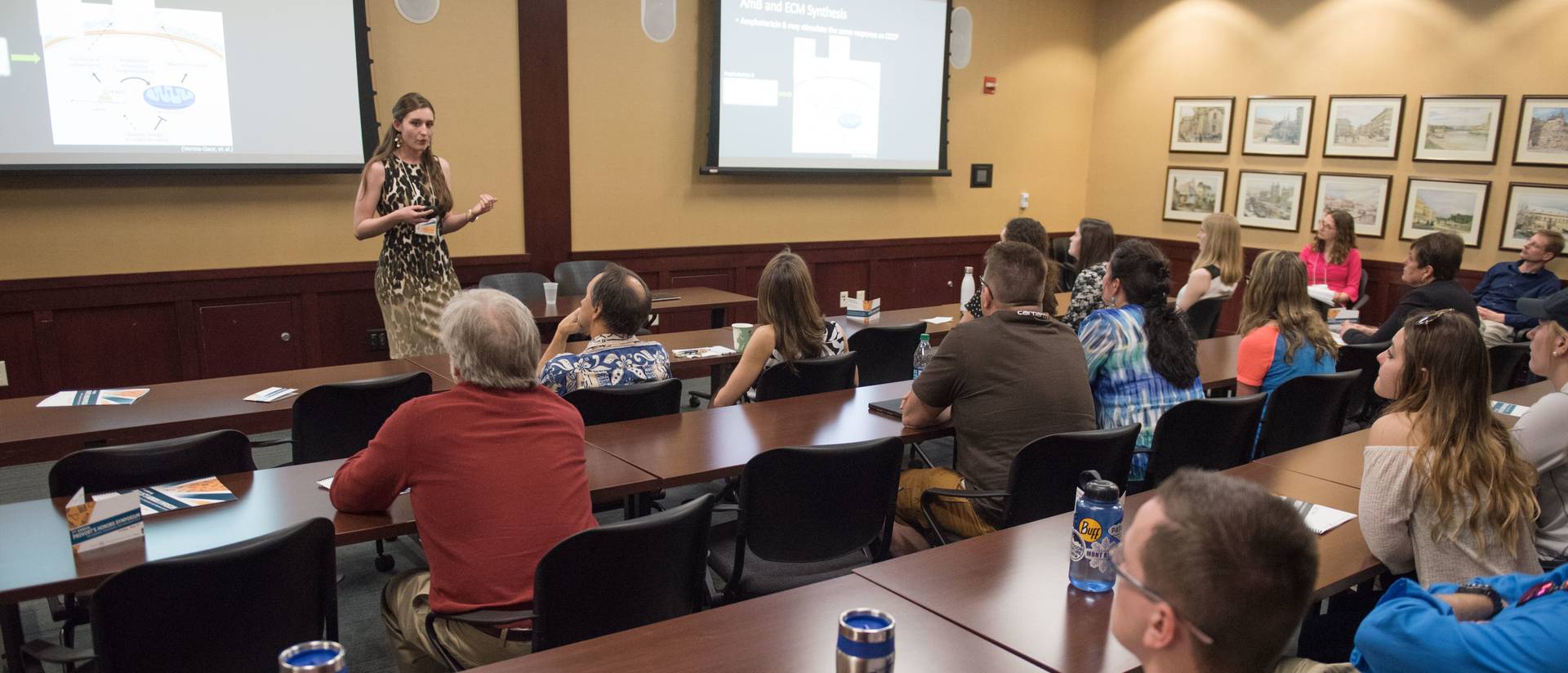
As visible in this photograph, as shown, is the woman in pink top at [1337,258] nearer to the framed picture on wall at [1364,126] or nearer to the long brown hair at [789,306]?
the framed picture on wall at [1364,126]

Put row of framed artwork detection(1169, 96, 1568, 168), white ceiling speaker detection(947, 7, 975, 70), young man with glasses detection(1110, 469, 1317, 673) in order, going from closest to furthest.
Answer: young man with glasses detection(1110, 469, 1317, 673) → row of framed artwork detection(1169, 96, 1568, 168) → white ceiling speaker detection(947, 7, 975, 70)

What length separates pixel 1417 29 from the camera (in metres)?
7.63

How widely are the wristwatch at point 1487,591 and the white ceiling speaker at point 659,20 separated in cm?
639

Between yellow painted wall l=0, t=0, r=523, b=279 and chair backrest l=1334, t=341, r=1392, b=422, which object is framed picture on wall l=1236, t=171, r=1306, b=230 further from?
yellow painted wall l=0, t=0, r=523, b=279

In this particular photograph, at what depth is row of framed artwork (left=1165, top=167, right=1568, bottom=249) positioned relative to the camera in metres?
7.13

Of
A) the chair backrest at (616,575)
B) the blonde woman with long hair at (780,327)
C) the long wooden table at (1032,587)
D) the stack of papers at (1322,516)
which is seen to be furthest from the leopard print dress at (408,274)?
the stack of papers at (1322,516)

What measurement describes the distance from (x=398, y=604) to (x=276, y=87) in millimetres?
4471

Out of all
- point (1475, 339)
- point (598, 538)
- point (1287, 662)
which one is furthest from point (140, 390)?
point (1475, 339)

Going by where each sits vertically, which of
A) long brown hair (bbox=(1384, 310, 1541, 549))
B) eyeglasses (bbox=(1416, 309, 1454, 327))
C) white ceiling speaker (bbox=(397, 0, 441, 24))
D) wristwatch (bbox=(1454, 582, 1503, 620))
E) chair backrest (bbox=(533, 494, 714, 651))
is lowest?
chair backrest (bbox=(533, 494, 714, 651))

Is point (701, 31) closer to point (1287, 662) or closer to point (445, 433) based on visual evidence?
point (445, 433)

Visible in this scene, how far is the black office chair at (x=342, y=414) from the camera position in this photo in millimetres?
3336

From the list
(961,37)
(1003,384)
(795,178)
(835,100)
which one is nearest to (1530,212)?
(961,37)

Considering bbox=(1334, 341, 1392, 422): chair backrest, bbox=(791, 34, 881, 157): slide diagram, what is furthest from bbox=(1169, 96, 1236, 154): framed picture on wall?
bbox=(1334, 341, 1392, 422): chair backrest

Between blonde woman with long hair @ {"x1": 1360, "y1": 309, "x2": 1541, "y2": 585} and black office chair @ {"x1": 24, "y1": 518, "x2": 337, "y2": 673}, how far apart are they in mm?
2339
